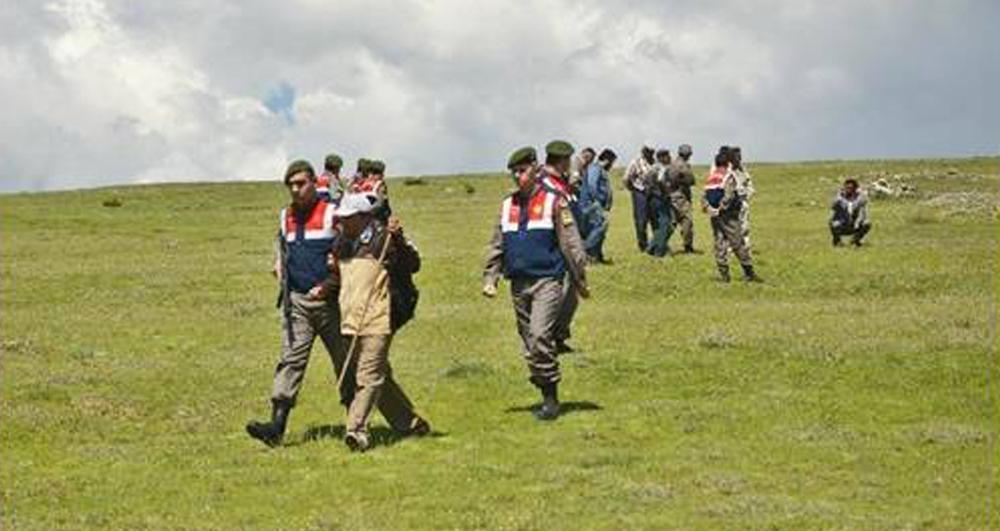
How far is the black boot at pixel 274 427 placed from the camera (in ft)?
53.2

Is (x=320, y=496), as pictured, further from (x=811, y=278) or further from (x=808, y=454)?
(x=811, y=278)

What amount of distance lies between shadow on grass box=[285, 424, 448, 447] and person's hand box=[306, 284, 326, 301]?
178cm

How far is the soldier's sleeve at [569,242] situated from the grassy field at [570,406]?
1.90 meters

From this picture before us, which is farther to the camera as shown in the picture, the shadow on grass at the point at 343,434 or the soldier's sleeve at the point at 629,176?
the soldier's sleeve at the point at 629,176

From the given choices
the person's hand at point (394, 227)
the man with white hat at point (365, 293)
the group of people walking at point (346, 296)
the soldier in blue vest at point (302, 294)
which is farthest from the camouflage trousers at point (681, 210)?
the person's hand at point (394, 227)

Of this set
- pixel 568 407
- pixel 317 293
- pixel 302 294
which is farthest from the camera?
pixel 568 407

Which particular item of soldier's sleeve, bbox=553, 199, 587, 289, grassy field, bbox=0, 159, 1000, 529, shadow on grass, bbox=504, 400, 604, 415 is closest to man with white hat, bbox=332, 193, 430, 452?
grassy field, bbox=0, 159, 1000, 529

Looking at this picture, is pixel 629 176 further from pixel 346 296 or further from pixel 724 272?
pixel 346 296

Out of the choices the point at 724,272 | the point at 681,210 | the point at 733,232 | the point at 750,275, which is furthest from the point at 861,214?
the point at 733,232

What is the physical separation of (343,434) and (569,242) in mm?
3649

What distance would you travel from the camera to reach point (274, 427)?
16.2m

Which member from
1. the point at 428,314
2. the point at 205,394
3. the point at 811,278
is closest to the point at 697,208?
the point at 811,278

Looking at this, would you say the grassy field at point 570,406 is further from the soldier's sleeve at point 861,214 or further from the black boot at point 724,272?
the soldier's sleeve at point 861,214

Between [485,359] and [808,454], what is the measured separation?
8.44 meters
